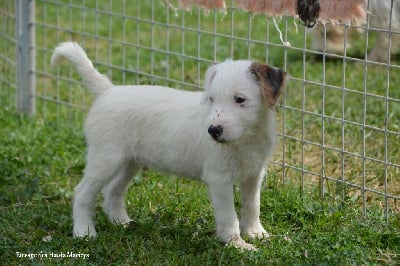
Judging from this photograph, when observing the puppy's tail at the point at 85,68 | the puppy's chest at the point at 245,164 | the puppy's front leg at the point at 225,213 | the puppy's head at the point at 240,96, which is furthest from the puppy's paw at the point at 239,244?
the puppy's tail at the point at 85,68

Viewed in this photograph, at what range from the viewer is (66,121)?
8.02m

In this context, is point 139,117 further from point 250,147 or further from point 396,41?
point 396,41

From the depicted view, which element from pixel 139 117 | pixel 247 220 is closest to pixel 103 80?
pixel 139 117

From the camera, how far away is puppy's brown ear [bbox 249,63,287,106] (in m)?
4.78

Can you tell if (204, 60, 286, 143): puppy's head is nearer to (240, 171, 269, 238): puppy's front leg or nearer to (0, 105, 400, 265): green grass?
(240, 171, 269, 238): puppy's front leg

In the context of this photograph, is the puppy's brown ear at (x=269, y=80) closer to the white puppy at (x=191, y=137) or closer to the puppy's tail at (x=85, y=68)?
the white puppy at (x=191, y=137)

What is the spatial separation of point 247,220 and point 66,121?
314 centimetres

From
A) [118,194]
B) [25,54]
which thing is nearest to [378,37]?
[25,54]

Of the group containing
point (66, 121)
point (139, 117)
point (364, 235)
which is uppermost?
point (139, 117)

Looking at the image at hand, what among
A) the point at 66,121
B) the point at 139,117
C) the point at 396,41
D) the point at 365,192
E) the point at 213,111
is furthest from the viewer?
the point at 396,41

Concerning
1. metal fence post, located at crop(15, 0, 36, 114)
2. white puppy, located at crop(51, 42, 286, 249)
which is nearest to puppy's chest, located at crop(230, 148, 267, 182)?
white puppy, located at crop(51, 42, 286, 249)

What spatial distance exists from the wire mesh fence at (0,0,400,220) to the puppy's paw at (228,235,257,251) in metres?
0.98

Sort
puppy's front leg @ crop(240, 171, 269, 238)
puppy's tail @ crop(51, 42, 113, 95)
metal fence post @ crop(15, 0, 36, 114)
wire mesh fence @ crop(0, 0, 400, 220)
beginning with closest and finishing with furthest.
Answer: puppy's front leg @ crop(240, 171, 269, 238), puppy's tail @ crop(51, 42, 113, 95), wire mesh fence @ crop(0, 0, 400, 220), metal fence post @ crop(15, 0, 36, 114)

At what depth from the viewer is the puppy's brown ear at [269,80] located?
4.78 m
